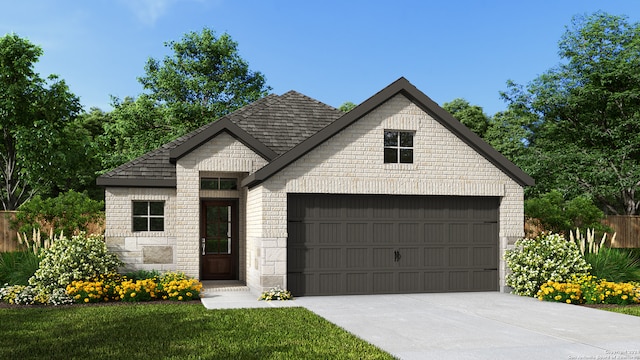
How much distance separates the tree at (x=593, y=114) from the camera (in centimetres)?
3147

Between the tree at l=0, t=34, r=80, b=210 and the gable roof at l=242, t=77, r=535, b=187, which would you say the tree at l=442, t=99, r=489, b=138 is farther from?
the gable roof at l=242, t=77, r=535, b=187

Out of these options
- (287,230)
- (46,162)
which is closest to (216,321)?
(287,230)

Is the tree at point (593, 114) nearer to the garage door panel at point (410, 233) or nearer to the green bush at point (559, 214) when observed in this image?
the green bush at point (559, 214)

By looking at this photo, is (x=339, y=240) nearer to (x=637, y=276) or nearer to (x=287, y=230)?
(x=287, y=230)

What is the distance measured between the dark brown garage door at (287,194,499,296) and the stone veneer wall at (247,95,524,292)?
33 cm

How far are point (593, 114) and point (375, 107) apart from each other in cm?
2207

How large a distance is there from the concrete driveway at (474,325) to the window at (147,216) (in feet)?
9.61

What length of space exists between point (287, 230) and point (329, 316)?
375 centimetres

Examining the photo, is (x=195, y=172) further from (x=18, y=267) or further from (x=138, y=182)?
(x=18, y=267)

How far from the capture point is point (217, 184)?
1828 cm

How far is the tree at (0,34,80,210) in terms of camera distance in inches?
1211

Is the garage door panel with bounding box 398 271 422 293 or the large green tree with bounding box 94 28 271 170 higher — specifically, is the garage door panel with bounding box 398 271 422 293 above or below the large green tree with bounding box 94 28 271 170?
below

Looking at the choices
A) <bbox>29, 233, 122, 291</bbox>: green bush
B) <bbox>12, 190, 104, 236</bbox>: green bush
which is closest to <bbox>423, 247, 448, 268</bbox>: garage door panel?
<bbox>29, 233, 122, 291</bbox>: green bush

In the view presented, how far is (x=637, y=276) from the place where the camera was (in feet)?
59.3
